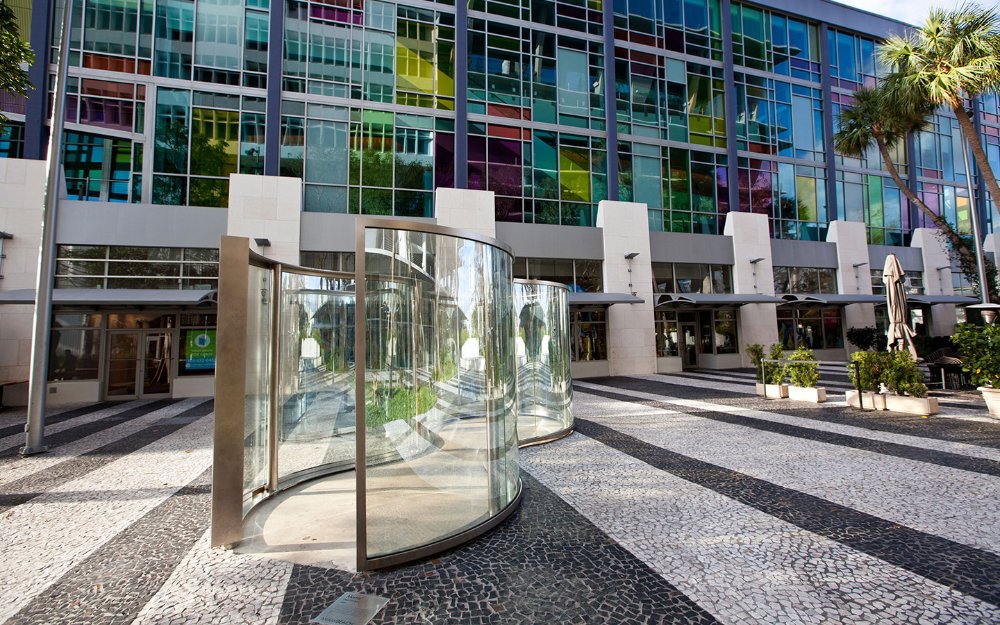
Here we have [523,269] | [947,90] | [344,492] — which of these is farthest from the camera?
[523,269]

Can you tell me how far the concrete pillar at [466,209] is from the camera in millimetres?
16500

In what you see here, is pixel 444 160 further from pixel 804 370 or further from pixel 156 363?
pixel 804 370

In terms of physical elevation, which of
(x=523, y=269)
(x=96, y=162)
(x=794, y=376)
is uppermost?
(x=96, y=162)

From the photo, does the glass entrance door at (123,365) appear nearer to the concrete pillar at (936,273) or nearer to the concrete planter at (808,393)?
the concrete planter at (808,393)

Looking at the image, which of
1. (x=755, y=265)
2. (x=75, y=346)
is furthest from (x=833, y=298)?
(x=75, y=346)

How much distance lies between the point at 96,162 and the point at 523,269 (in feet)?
47.3

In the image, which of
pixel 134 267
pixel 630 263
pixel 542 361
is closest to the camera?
pixel 542 361

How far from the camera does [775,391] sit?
1078cm

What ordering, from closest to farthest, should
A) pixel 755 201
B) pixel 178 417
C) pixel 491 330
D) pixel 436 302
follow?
pixel 436 302 < pixel 491 330 < pixel 178 417 < pixel 755 201

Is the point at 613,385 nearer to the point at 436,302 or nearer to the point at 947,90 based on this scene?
the point at 436,302

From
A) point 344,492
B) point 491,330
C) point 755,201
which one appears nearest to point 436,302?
point 491,330

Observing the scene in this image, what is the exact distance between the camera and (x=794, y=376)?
10.5 meters

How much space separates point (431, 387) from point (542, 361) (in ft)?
13.0

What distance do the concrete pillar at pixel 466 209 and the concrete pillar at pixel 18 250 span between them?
11345 mm
